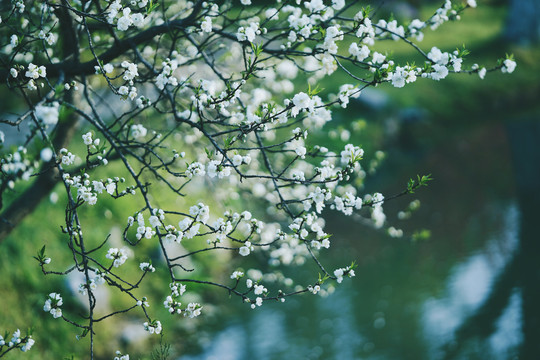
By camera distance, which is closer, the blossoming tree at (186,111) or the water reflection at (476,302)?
the blossoming tree at (186,111)

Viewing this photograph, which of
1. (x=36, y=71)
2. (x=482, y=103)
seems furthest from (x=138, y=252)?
(x=482, y=103)

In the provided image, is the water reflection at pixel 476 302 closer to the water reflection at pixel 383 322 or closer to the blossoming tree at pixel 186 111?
the water reflection at pixel 383 322

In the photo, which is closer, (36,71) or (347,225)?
(36,71)

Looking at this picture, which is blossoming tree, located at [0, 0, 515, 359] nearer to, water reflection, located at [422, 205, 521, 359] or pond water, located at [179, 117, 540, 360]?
pond water, located at [179, 117, 540, 360]

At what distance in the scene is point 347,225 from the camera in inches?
405

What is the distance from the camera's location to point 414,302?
290 inches

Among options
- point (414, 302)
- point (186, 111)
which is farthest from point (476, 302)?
point (186, 111)

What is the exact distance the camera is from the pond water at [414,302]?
6555 mm

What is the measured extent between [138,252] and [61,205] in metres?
1.47

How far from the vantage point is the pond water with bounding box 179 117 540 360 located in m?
6.55

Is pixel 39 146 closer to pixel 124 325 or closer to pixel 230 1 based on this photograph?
pixel 230 1

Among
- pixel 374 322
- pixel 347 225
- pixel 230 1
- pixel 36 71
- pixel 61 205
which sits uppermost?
pixel 347 225

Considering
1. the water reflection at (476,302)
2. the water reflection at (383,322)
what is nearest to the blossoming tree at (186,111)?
the water reflection at (383,322)

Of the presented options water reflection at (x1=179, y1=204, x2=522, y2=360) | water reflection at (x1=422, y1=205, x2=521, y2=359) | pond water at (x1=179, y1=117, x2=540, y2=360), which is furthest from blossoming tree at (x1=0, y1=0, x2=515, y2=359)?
water reflection at (x1=422, y1=205, x2=521, y2=359)
